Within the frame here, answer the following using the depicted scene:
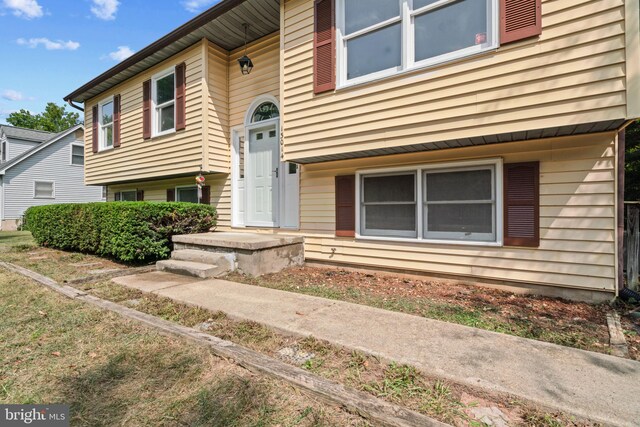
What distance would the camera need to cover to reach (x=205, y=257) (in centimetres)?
533

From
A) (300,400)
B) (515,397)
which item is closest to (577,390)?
(515,397)

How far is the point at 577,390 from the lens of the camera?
6.13 feet

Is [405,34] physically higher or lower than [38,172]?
higher

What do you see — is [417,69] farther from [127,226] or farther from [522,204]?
[127,226]

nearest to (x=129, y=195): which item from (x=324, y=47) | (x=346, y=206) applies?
(x=346, y=206)

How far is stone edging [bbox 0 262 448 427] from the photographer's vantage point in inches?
65.0

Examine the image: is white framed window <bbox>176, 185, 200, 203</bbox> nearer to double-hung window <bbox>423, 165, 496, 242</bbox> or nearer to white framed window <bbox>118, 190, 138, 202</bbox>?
white framed window <bbox>118, 190, 138, 202</bbox>

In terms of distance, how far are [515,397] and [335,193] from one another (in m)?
4.16

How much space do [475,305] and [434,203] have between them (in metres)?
1.64

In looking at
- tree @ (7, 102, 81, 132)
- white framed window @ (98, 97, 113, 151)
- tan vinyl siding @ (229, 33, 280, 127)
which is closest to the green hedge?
tan vinyl siding @ (229, 33, 280, 127)

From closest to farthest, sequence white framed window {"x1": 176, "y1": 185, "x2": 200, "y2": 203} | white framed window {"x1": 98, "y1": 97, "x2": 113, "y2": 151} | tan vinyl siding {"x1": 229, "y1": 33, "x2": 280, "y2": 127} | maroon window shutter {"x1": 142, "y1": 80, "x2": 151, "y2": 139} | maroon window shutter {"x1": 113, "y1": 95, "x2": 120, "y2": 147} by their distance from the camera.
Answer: tan vinyl siding {"x1": 229, "y1": 33, "x2": 280, "y2": 127} → maroon window shutter {"x1": 142, "y1": 80, "x2": 151, "y2": 139} → white framed window {"x1": 176, "y1": 185, "x2": 200, "y2": 203} → maroon window shutter {"x1": 113, "y1": 95, "x2": 120, "y2": 147} → white framed window {"x1": 98, "y1": 97, "x2": 113, "y2": 151}

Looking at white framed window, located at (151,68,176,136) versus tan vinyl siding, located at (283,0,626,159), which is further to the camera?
white framed window, located at (151,68,176,136)

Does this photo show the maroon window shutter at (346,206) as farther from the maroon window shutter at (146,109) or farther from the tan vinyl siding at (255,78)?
the maroon window shutter at (146,109)

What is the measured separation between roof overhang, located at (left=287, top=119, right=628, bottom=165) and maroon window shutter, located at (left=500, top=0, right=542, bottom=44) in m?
1.09
